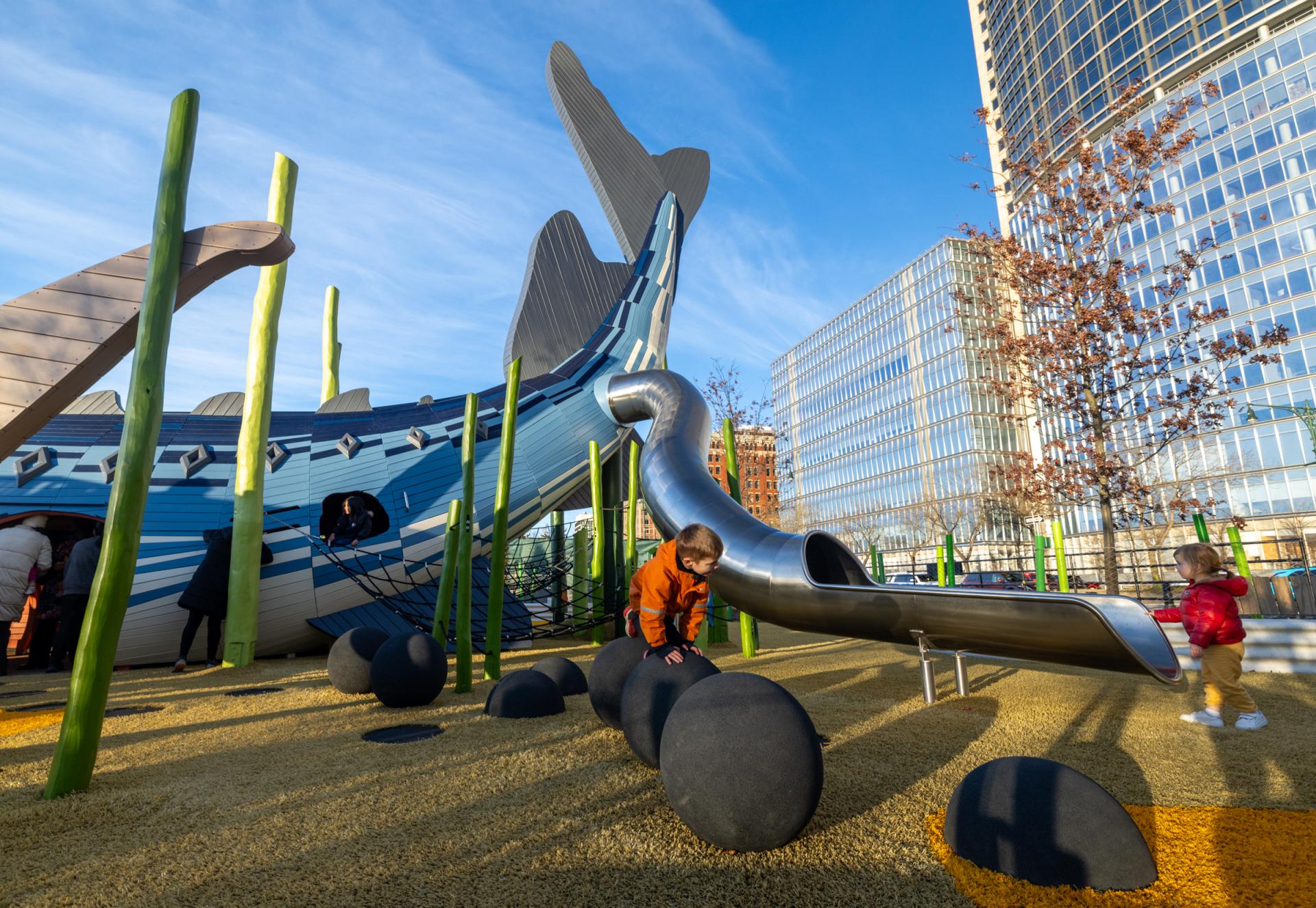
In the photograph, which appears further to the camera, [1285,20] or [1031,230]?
[1031,230]

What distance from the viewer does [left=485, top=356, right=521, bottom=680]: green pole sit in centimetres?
622

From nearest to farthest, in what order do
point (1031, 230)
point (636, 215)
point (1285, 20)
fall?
point (636, 215), point (1285, 20), point (1031, 230)

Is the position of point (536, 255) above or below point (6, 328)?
above

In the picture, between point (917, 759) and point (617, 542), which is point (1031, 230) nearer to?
point (617, 542)

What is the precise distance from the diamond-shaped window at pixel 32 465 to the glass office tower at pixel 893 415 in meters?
45.7

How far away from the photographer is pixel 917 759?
3807mm

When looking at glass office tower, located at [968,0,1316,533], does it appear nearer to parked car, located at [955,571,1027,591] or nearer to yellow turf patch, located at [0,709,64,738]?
parked car, located at [955,571,1027,591]

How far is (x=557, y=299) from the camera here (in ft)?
50.5

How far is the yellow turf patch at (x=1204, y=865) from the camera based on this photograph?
2.19 m

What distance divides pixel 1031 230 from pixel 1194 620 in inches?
A: 2084

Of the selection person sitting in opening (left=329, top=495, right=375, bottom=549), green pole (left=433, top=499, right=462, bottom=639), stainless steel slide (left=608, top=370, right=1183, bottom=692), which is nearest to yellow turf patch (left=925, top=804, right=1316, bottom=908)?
stainless steel slide (left=608, top=370, right=1183, bottom=692)

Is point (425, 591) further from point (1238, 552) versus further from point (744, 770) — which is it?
point (1238, 552)

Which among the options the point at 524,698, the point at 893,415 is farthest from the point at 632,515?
the point at 893,415

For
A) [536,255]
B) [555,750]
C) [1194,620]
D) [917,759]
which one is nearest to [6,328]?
[555,750]
